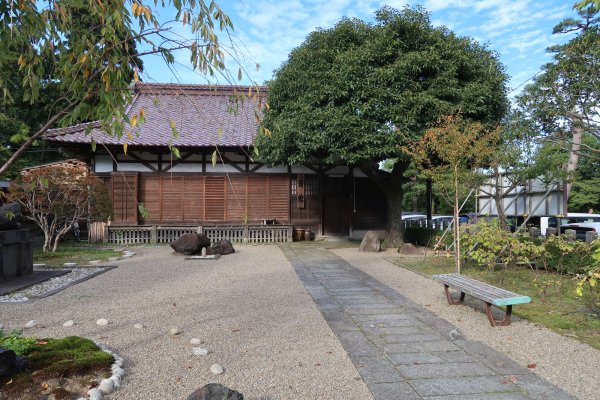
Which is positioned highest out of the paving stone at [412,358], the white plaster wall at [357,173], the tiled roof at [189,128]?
the tiled roof at [189,128]

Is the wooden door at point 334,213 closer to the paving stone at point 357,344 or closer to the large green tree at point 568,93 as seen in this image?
the large green tree at point 568,93

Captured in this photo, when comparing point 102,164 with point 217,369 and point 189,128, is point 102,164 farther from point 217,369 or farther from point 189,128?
point 217,369

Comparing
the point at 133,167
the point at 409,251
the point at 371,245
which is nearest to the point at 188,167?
the point at 133,167

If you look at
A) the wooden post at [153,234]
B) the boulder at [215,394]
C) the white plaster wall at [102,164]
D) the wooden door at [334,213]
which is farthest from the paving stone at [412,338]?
the white plaster wall at [102,164]

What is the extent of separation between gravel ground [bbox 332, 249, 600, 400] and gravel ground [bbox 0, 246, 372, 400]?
1.67 meters

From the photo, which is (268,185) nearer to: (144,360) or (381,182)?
(381,182)

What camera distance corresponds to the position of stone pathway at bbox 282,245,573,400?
10.6ft

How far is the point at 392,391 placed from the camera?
325 cm

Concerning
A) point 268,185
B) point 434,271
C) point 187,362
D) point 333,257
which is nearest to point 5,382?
point 187,362

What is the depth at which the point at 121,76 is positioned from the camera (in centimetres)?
241

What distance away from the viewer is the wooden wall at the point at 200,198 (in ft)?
50.3

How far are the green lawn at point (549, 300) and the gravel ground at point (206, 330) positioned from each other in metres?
2.83

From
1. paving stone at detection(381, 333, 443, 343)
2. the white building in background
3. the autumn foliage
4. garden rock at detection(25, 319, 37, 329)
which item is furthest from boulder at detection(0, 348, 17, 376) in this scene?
the white building in background

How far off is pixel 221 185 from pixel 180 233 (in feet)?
7.83
